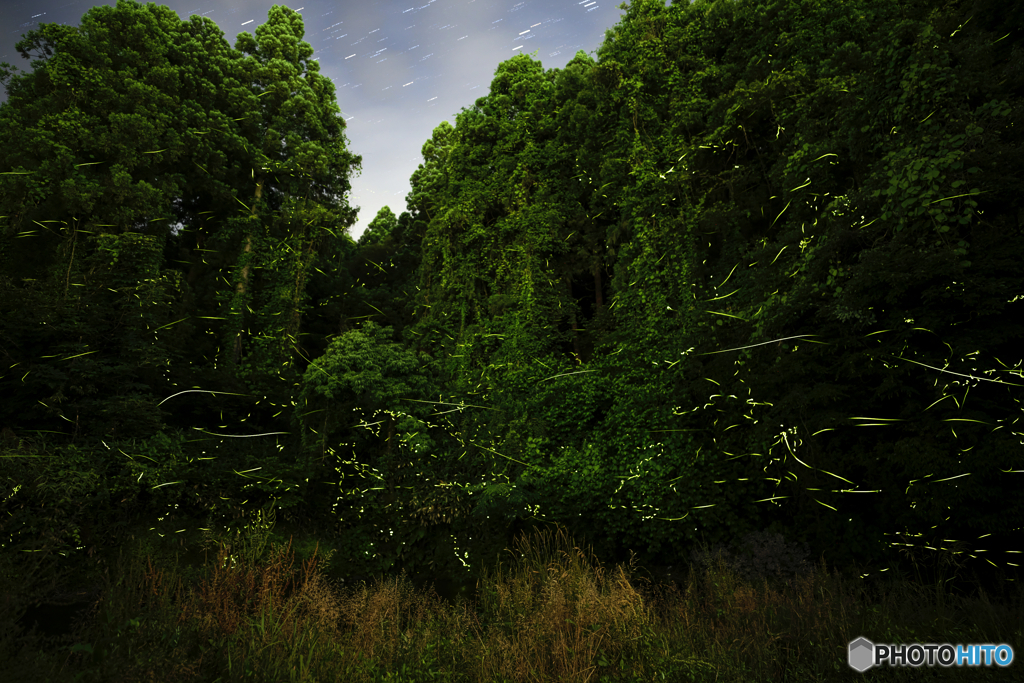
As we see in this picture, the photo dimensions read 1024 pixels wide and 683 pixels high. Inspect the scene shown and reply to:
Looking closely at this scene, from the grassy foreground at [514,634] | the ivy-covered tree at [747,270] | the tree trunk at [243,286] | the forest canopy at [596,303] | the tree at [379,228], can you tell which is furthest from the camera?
the tree at [379,228]

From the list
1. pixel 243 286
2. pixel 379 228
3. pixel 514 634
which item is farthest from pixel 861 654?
pixel 379 228

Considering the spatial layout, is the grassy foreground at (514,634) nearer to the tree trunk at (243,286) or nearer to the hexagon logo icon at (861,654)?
the hexagon logo icon at (861,654)

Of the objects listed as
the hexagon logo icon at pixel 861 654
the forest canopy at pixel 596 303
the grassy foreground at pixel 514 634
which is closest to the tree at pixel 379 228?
the forest canopy at pixel 596 303

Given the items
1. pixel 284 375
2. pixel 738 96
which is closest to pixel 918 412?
pixel 738 96

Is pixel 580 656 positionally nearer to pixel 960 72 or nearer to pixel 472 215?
pixel 960 72

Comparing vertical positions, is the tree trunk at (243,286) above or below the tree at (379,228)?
below

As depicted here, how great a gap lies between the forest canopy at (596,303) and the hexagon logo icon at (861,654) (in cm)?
148

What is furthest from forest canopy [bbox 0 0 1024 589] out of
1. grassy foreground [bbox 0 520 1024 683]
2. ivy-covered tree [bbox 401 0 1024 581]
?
grassy foreground [bbox 0 520 1024 683]

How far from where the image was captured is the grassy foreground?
10.6 feet

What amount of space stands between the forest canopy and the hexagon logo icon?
1.48 meters

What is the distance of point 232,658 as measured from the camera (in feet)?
11.5

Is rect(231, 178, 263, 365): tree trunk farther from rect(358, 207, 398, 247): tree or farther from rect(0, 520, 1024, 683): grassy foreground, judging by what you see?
rect(0, 520, 1024, 683): grassy foreground

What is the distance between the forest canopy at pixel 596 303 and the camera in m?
4.35

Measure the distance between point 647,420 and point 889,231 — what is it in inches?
137
